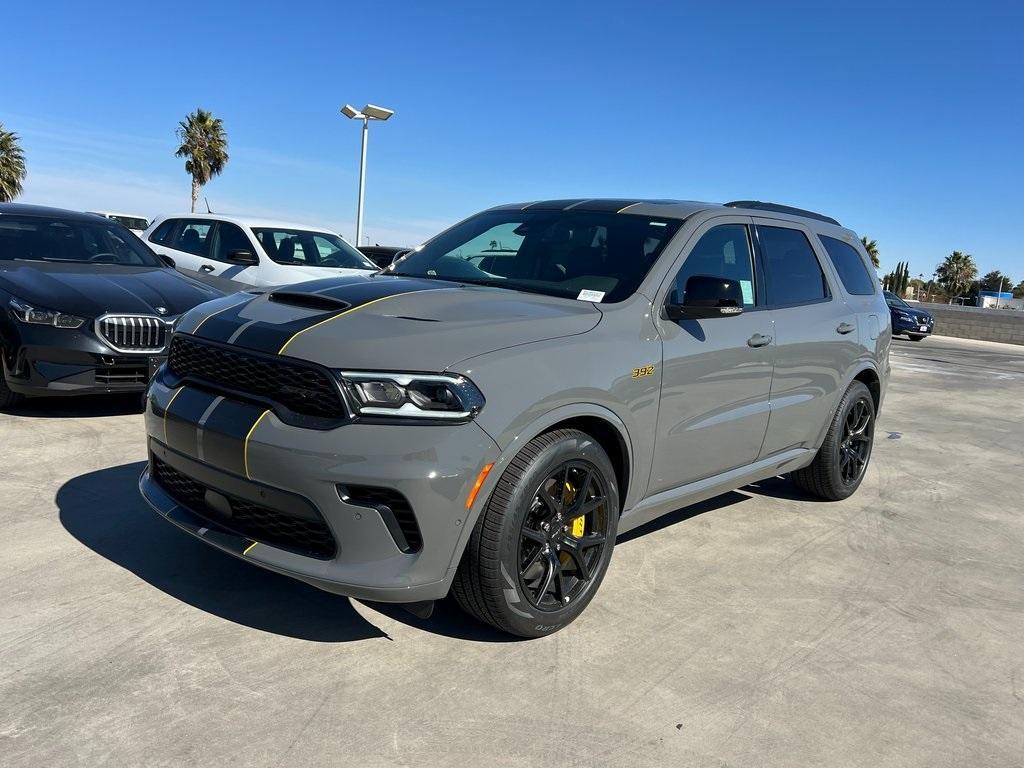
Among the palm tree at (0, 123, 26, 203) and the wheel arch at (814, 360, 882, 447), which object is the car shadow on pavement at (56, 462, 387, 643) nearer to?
the wheel arch at (814, 360, 882, 447)

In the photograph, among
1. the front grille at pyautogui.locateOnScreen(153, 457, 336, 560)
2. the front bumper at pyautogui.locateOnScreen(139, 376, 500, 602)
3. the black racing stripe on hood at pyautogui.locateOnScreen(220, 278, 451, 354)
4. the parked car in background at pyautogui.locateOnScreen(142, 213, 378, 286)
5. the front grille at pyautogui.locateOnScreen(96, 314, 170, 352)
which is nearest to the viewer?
the front bumper at pyautogui.locateOnScreen(139, 376, 500, 602)

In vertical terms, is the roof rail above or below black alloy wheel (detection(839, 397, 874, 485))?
above

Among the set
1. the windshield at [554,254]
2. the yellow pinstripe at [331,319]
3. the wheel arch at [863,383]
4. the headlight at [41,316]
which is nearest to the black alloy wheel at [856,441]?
the wheel arch at [863,383]

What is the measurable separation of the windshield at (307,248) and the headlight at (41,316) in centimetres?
451

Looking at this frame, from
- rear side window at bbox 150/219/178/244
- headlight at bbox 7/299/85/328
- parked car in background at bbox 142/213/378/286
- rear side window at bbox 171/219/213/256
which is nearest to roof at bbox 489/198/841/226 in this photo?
headlight at bbox 7/299/85/328

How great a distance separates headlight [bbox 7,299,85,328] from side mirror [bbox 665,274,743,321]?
4317 mm

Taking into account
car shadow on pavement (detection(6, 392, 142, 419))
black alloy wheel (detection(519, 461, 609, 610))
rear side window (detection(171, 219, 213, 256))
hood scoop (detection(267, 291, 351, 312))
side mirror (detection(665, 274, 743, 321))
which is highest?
rear side window (detection(171, 219, 213, 256))

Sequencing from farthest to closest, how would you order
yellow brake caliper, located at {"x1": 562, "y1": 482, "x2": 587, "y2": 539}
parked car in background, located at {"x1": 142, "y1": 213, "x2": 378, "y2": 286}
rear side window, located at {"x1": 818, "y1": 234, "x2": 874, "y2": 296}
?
parked car in background, located at {"x1": 142, "y1": 213, "x2": 378, "y2": 286}, rear side window, located at {"x1": 818, "y1": 234, "x2": 874, "y2": 296}, yellow brake caliper, located at {"x1": 562, "y1": 482, "x2": 587, "y2": 539}

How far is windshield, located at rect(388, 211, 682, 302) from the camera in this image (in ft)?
12.3

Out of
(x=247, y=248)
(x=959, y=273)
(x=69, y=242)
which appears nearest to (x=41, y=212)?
(x=69, y=242)

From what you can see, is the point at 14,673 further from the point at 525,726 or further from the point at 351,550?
the point at 525,726

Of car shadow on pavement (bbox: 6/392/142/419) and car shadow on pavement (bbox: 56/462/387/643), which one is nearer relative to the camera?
car shadow on pavement (bbox: 56/462/387/643)

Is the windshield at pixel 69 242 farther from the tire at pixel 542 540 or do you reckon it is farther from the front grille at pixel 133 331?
the tire at pixel 542 540

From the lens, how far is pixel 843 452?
5422mm
